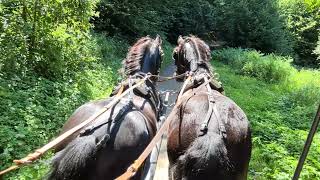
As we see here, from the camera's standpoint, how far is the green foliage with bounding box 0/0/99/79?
6848 millimetres

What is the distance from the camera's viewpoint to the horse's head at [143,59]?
520 cm

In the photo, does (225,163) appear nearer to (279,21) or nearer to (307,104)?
(307,104)

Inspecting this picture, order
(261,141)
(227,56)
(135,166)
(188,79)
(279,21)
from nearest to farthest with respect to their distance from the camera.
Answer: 1. (135,166)
2. (188,79)
3. (261,141)
4. (227,56)
5. (279,21)

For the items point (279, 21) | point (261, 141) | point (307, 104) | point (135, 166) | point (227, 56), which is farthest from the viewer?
point (279, 21)

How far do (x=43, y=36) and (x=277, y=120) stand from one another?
581cm

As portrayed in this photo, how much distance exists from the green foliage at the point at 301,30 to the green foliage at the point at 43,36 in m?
22.2

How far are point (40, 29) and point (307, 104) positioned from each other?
8.38 m

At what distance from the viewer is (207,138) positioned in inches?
130

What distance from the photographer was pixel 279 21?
2684 cm

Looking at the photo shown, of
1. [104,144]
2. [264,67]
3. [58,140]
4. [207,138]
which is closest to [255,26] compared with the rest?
[264,67]

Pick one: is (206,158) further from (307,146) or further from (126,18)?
(126,18)

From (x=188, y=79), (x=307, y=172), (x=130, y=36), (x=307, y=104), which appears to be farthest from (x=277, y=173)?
(x=130, y=36)

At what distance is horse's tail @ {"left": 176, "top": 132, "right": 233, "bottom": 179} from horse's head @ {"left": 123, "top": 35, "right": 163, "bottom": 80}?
2.07 m

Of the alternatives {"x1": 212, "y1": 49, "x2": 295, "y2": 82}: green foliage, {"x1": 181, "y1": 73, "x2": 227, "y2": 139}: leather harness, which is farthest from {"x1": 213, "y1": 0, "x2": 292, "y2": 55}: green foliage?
{"x1": 181, "y1": 73, "x2": 227, "y2": 139}: leather harness
